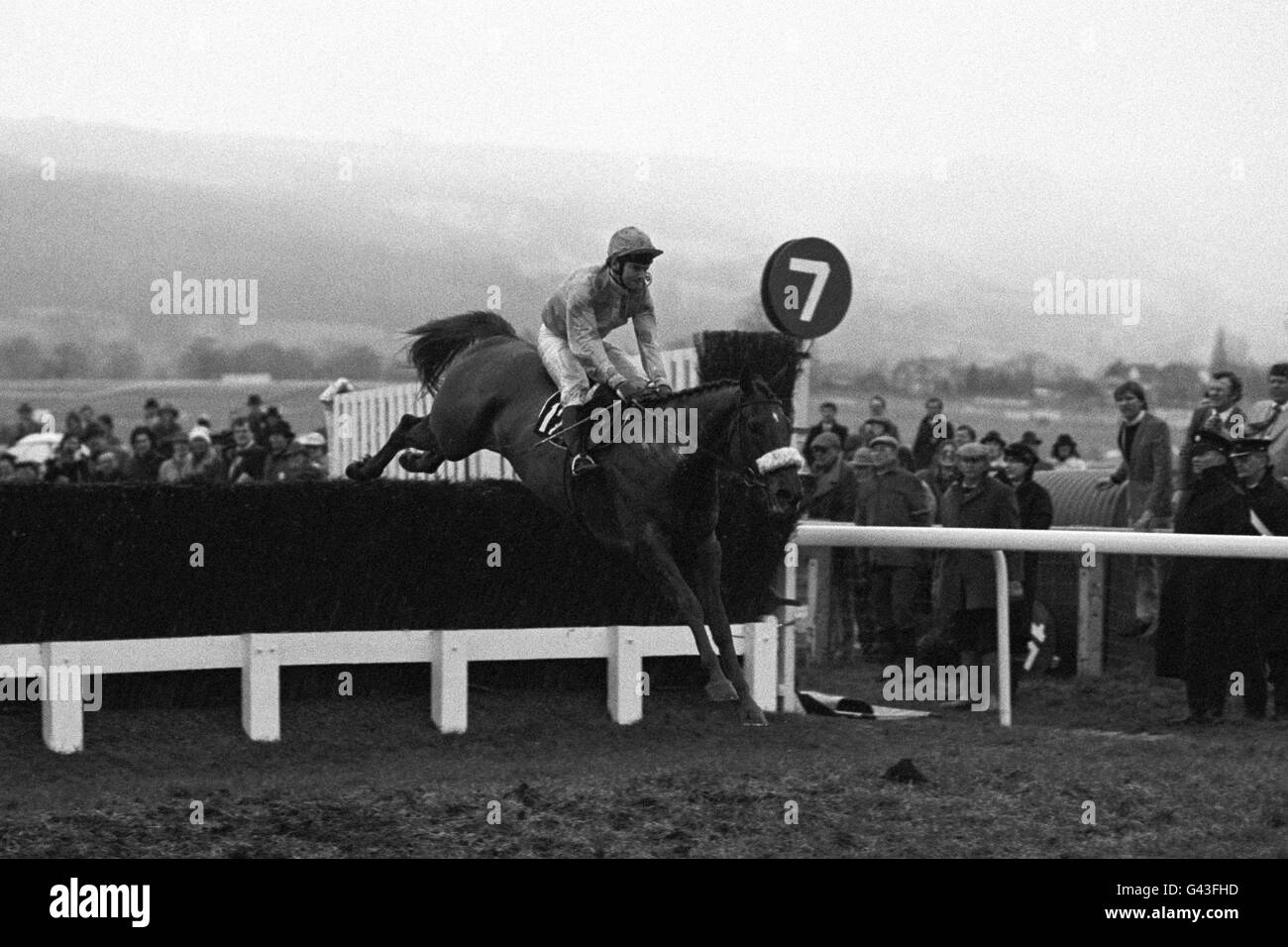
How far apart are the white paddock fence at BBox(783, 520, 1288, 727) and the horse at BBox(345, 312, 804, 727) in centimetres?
111

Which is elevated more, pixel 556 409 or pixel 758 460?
pixel 556 409

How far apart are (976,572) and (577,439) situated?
2.44 meters

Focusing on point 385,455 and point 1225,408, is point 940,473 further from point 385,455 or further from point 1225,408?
point 385,455

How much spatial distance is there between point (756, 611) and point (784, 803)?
2938 millimetres

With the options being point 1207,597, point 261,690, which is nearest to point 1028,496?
point 1207,597

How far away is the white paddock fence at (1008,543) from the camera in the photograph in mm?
9125

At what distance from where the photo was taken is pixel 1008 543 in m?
9.55

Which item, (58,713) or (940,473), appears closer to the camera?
(58,713)

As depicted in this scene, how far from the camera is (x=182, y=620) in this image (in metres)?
8.94

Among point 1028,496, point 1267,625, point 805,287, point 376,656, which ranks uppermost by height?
point 805,287

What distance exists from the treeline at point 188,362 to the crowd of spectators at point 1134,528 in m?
23.2

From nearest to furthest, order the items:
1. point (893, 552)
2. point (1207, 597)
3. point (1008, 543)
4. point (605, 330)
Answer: point (605, 330), point (1207, 597), point (1008, 543), point (893, 552)

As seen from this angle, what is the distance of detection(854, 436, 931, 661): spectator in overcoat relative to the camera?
11.1 meters
